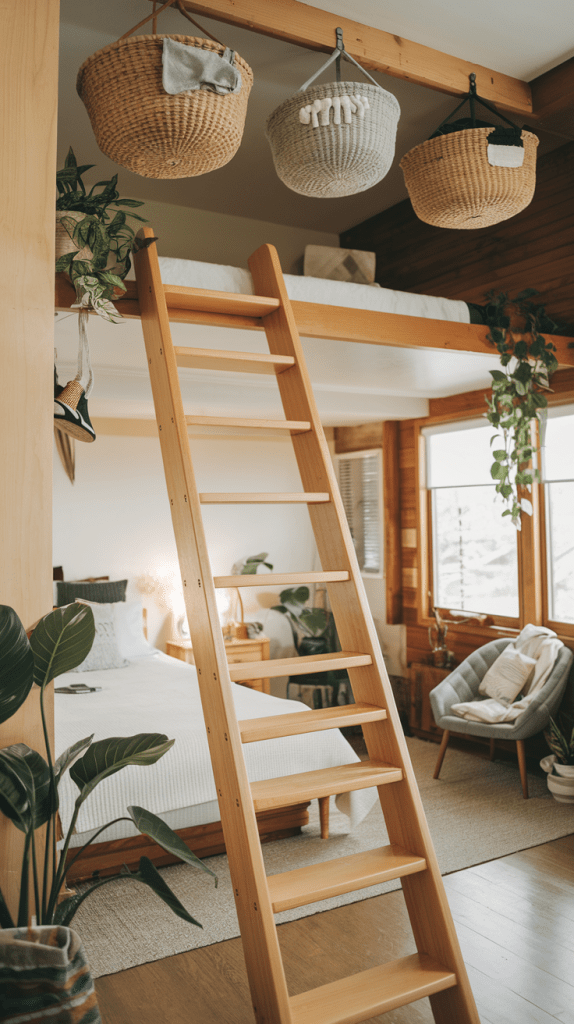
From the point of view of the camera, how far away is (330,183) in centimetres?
288

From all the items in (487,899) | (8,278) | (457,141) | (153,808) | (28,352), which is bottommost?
(487,899)

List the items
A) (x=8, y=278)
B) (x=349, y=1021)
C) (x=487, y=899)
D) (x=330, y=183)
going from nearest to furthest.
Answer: (x=349, y=1021) < (x=8, y=278) < (x=330, y=183) < (x=487, y=899)

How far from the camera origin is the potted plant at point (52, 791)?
165 centimetres

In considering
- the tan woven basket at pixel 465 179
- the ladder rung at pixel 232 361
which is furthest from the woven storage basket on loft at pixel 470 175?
the ladder rung at pixel 232 361

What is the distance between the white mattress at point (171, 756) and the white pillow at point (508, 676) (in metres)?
1.14

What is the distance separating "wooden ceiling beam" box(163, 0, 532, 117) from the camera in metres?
2.92

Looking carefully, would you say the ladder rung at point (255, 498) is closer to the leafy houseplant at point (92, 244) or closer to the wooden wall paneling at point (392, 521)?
the leafy houseplant at point (92, 244)

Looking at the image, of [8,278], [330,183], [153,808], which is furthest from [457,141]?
[153,808]

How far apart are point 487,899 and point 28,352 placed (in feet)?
9.19

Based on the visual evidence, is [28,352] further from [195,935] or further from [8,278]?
[195,935]

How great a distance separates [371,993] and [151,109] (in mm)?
2550

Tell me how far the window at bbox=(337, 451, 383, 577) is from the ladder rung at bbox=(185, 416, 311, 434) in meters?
3.68

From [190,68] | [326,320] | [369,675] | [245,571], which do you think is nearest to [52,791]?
[369,675]

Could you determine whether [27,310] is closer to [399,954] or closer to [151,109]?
[151,109]
